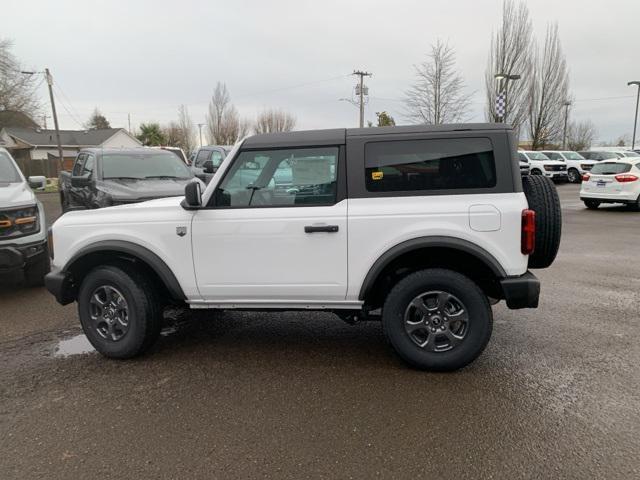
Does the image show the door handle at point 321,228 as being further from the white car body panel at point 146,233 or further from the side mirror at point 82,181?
the side mirror at point 82,181

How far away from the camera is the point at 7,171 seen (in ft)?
22.7

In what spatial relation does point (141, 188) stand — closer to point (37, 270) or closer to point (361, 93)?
point (37, 270)

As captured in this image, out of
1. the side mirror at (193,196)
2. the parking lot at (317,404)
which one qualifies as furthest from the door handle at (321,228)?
the parking lot at (317,404)

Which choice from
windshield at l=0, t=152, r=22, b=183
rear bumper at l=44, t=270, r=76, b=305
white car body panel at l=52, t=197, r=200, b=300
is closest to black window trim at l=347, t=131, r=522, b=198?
white car body panel at l=52, t=197, r=200, b=300

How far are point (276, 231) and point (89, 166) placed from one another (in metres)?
6.72

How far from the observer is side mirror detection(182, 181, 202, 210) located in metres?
3.78

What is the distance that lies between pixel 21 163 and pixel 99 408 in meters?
43.5

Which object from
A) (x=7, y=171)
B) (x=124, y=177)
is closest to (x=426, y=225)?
(x=7, y=171)

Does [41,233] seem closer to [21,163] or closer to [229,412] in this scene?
[229,412]

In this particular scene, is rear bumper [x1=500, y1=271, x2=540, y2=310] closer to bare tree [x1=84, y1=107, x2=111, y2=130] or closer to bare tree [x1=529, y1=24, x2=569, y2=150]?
bare tree [x1=529, y1=24, x2=569, y2=150]

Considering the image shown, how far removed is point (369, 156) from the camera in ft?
12.2

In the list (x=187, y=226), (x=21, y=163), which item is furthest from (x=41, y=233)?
(x=21, y=163)

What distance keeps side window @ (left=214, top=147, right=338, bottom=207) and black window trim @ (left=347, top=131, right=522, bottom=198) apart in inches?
5.9

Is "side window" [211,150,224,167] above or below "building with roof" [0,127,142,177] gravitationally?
below
